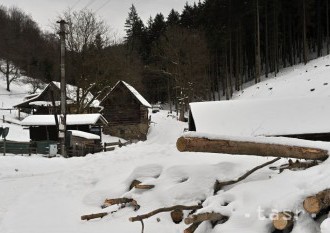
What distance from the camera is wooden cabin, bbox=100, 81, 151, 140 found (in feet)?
145

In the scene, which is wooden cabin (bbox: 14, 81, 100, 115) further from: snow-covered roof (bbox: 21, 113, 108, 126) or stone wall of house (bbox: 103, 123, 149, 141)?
snow-covered roof (bbox: 21, 113, 108, 126)

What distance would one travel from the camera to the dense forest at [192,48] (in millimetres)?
43375

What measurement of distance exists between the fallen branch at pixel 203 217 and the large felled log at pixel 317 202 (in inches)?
54.5

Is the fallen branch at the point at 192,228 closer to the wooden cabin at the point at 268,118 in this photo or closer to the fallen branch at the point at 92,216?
the fallen branch at the point at 92,216

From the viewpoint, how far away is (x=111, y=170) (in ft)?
40.9

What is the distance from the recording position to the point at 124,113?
45.0 metres

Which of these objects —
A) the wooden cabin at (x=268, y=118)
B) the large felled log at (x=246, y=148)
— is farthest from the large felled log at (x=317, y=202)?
the wooden cabin at (x=268, y=118)

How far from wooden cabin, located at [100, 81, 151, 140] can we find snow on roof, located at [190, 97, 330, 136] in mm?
24225

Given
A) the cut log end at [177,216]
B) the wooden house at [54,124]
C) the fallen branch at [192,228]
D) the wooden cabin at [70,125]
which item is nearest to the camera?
the fallen branch at [192,228]

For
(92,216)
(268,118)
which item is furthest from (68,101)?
(92,216)

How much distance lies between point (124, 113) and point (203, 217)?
130ft

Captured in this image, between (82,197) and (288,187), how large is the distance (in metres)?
6.12

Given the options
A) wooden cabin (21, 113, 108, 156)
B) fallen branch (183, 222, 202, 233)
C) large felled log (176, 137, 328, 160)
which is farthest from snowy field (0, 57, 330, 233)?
wooden cabin (21, 113, 108, 156)

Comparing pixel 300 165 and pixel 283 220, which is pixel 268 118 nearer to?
pixel 300 165
